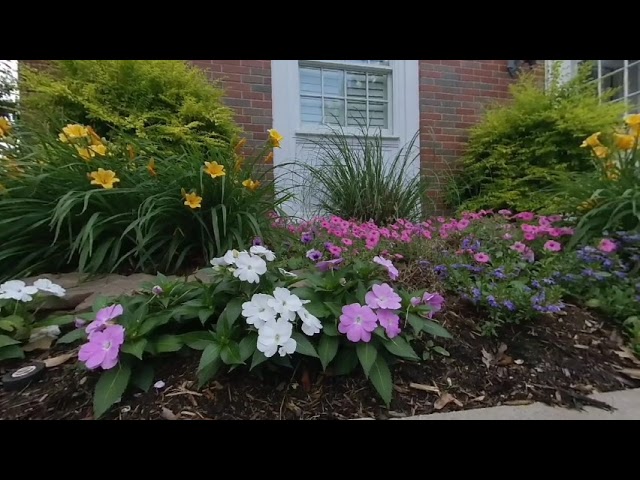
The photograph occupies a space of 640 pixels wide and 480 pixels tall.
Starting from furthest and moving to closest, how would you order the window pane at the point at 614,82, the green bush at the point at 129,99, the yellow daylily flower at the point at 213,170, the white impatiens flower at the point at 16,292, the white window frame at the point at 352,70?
1. the window pane at the point at 614,82
2. the white window frame at the point at 352,70
3. the green bush at the point at 129,99
4. the yellow daylily flower at the point at 213,170
5. the white impatiens flower at the point at 16,292

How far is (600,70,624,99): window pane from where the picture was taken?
17.7 ft

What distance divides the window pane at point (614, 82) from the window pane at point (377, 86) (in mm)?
3231

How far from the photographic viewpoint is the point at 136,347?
112 centimetres

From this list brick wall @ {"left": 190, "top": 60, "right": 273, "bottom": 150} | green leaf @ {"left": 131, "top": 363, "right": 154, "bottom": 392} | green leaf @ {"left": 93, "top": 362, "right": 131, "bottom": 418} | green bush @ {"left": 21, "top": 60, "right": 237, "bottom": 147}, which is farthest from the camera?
brick wall @ {"left": 190, "top": 60, "right": 273, "bottom": 150}

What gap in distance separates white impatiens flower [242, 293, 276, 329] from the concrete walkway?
19.2 inches

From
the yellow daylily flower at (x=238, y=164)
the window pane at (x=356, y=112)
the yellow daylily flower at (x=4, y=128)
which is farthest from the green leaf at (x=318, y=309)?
the window pane at (x=356, y=112)

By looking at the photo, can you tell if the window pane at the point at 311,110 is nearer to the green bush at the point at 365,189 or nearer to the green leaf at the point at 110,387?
the green bush at the point at 365,189

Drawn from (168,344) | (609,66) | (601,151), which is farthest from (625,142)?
(609,66)

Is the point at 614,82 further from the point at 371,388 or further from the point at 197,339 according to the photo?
the point at 197,339

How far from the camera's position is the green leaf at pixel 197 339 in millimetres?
1199

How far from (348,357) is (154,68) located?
106 inches

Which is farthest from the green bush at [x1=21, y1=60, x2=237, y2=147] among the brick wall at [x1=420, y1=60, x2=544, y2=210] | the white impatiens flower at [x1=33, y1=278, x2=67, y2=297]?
the brick wall at [x1=420, y1=60, x2=544, y2=210]

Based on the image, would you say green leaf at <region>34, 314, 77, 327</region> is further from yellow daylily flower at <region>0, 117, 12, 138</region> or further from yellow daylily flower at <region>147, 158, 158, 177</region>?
yellow daylily flower at <region>0, 117, 12, 138</region>

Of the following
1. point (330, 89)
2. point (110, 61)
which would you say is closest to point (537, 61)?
point (330, 89)
